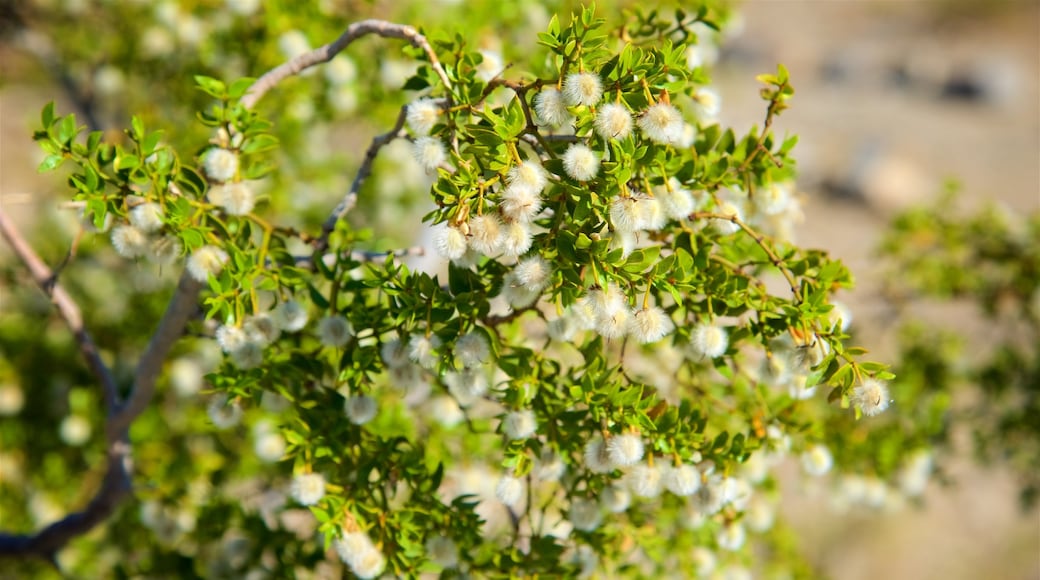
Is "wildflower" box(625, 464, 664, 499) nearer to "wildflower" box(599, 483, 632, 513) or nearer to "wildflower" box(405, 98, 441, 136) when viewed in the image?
"wildflower" box(599, 483, 632, 513)

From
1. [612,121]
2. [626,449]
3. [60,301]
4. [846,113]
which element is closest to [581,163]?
[612,121]

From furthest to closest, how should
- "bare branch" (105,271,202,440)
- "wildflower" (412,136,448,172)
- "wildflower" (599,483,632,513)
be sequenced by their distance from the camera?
"bare branch" (105,271,202,440)
"wildflower" (599,483,632,513)
"wildflower" (412,136,448,172)

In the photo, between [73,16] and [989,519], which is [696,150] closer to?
[73,16]

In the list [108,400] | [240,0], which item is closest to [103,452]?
[108,400]

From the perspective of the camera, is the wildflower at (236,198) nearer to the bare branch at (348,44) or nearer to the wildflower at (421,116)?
the bare branch at (348,44)

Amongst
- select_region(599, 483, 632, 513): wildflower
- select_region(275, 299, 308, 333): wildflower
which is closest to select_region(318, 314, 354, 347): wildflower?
select_region(275, 299, 308, 333): wildflower

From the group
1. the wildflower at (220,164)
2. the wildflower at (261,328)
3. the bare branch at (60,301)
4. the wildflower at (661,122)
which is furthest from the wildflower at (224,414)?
the wildflower at (661,122)

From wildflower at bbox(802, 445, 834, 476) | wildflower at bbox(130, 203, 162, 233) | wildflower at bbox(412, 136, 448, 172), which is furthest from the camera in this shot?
wildflower at bbox(802, 445, 834, 476)
